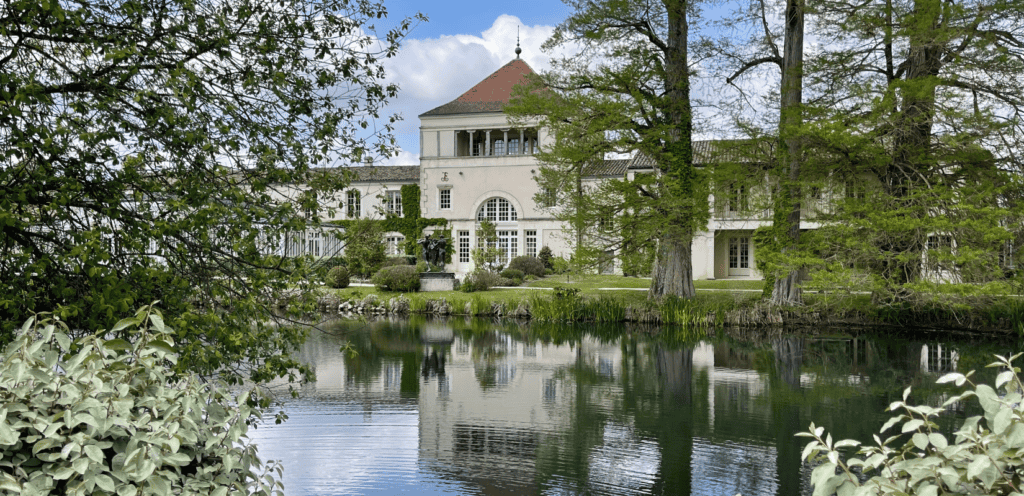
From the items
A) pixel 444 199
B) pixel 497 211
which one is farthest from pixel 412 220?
pixel 497 211

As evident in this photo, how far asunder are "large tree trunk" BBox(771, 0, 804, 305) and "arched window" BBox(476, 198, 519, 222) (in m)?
19.8

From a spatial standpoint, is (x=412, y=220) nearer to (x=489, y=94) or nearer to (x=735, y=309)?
(x=489, y=94)

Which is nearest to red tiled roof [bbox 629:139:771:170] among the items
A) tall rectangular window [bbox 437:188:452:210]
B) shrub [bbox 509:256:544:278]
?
shrub [bbox 509:256:544:278]

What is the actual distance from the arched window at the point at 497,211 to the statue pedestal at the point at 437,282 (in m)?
13.4

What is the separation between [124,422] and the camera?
196cm

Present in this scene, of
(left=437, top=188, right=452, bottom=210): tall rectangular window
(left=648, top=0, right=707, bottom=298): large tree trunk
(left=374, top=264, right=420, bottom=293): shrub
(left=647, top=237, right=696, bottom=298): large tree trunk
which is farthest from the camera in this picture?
(left=437, top=188, right=452, bottom=210): tall rectangular window

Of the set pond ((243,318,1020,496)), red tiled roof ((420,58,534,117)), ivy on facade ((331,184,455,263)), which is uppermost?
red tiled roof ((420,58,534,117))

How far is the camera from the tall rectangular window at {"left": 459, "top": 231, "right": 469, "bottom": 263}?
3491cm

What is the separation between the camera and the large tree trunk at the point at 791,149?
14922 millimetres

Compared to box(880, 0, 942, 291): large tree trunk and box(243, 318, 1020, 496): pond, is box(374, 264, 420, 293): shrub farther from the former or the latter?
box(880, 0, 942, 291): large tree trunk

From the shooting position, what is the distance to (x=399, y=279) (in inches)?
818

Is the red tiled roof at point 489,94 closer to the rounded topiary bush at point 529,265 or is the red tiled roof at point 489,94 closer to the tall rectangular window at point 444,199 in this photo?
the tall rectangular window at point 444,199

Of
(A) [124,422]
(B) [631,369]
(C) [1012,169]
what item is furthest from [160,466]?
(C) [1012,169]

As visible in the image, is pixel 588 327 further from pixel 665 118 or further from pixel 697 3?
pixel 697 3
